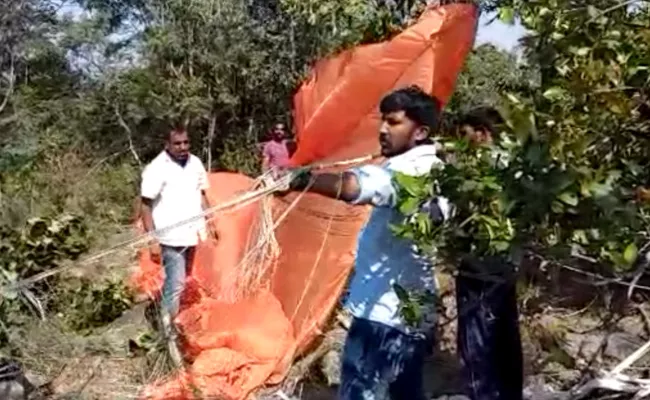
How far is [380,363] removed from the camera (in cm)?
404

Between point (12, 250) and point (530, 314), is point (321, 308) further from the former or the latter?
point (530, 314)

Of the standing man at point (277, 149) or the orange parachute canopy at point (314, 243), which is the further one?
the standing man at point (277, 149)

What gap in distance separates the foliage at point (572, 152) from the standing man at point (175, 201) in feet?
13.7

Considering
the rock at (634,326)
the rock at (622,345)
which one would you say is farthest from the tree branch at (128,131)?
the rock at (634,326)

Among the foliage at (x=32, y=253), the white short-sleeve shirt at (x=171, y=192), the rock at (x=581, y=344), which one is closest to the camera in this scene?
the rock at (x=581, y=344)

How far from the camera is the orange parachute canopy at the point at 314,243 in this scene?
6035mm

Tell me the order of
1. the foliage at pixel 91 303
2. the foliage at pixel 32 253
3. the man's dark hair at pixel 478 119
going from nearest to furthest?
the man's dark hair at pixel 478 119
the foliage at pixel 32 253
the foliage at pixel 91 303

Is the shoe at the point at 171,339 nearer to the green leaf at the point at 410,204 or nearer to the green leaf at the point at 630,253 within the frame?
the green leaf at the point at 410,204

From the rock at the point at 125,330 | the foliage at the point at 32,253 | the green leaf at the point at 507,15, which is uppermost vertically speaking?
the green leaf at the point at 507,15

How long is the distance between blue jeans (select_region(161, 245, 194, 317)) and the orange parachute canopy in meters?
0.17

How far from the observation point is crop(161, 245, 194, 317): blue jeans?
21.9ft

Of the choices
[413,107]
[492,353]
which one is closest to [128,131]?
[492,353]

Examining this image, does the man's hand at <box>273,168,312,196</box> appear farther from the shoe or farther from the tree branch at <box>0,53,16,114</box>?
the tree branch at <box>0,53,16,114</box>

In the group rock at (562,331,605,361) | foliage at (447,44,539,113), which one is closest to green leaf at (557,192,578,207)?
foliage at (447,44,539,113)
